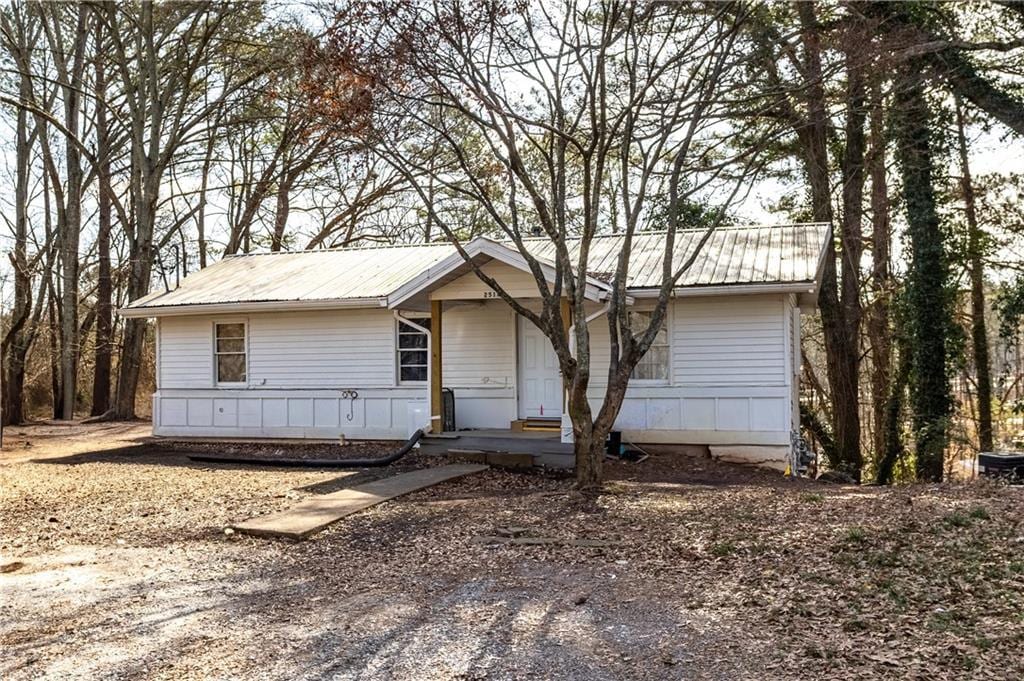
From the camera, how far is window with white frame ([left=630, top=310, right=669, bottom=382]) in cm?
1420

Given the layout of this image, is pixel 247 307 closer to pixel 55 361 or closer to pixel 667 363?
pixel 667 363

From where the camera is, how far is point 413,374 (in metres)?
15.9

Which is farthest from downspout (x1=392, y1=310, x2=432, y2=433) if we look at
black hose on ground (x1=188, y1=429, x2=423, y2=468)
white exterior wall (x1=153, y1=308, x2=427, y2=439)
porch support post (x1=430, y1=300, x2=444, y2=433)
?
white exterior wall (x1=153, y1=308, x2=427, y2=439)

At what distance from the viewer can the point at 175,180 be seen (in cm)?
2734

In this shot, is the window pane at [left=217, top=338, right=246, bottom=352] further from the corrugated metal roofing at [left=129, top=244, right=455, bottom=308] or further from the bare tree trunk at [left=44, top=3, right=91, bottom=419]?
the bare tree trunk at [left=44, top=3, right=91, bottom=419]

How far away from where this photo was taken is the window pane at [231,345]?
17.0m

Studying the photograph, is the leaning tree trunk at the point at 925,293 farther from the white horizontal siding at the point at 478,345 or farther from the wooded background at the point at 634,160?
the white horizontal siding at the point at 478,345

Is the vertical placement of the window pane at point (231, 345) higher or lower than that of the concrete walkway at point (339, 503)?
higher

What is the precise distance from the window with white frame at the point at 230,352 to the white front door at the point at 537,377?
19.2 ft

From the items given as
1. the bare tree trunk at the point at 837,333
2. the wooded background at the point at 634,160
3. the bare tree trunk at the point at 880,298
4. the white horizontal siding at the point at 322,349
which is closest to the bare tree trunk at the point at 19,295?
the wooded background at the point at 634,160

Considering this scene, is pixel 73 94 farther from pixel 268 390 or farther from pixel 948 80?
pixel 948 80

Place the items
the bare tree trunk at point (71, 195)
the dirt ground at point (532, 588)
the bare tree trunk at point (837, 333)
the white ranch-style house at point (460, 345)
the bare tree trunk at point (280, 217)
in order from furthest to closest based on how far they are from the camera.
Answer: the bare tree trunk at point (280, 217), the bare tree trunk at point (71, 195), the bare tree trunk at point (837, 333), the white ranch-style house at point (460, 345), the dirt ground at point (532, 588)

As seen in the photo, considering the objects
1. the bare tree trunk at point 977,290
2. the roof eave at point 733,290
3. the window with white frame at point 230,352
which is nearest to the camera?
the roof eave at point 733,290

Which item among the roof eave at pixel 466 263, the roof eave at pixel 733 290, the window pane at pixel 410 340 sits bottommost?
the window pane at pixel 410 340
